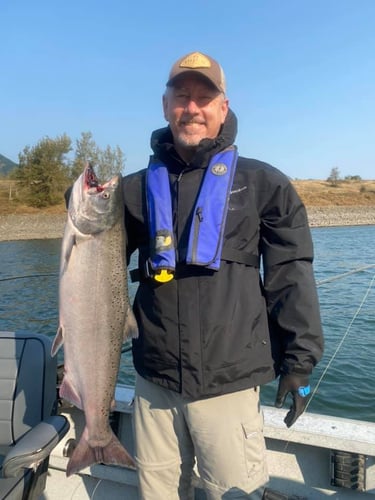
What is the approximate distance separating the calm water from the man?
216cm

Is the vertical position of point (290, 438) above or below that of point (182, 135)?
below

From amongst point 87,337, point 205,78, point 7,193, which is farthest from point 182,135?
point 7,193

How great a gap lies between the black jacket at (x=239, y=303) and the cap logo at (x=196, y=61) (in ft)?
1.41

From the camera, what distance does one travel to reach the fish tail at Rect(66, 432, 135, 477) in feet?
9.11

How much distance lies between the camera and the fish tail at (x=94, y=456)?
109 inches

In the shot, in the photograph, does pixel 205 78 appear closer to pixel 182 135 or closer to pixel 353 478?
pixel 182 135

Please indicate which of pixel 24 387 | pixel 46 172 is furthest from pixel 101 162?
pixel 46 172

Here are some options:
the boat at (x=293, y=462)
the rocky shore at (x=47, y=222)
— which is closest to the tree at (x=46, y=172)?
the rocky shore at (x=47, y=222)

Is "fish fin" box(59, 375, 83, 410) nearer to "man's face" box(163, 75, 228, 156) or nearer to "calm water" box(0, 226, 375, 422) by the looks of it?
"man's face" box(163, 75, 228, 156)

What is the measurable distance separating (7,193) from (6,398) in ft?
166

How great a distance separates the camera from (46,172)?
4309cm

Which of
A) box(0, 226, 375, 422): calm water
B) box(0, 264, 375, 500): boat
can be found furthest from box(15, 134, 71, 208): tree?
box(0, 264, 375, 500): boat

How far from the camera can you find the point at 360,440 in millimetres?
3262

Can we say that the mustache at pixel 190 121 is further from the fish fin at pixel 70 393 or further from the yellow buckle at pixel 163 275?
the fish fin at pixel 70 393
